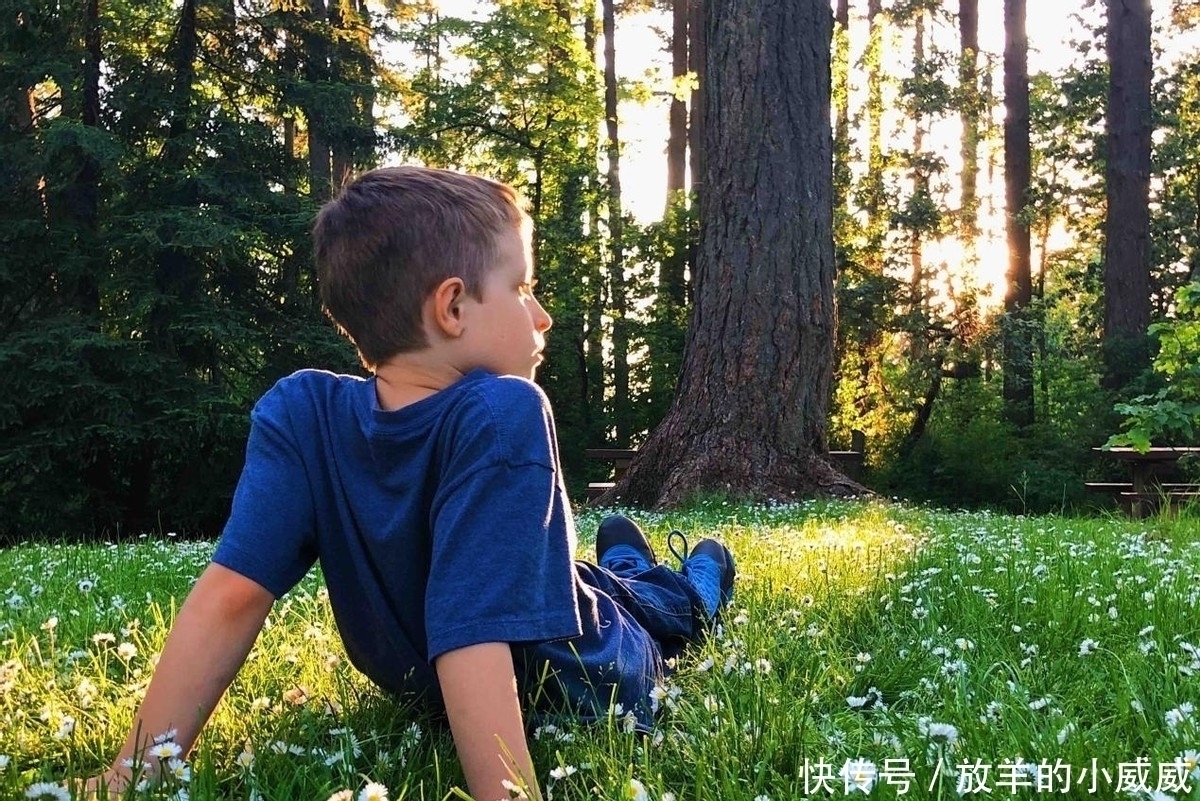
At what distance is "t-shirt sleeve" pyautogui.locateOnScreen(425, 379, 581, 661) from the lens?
181 cm

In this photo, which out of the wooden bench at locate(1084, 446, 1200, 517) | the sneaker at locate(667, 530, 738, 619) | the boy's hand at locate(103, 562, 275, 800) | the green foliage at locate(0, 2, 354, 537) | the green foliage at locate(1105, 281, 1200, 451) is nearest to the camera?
the boy's hand at locate(103, 562, 275, 800)

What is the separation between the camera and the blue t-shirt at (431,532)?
1.85 meters

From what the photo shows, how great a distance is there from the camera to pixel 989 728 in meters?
1.89

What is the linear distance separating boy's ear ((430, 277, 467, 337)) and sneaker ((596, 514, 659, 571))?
59.5 inches

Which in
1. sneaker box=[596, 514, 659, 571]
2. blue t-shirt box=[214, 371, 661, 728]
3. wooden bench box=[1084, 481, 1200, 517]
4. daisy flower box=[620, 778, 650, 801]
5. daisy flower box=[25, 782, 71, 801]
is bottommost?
wooden bench box=[1084, 481, 1200, 517]

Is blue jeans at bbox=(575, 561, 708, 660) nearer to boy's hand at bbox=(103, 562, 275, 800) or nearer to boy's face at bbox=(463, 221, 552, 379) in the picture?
boy's face at bbox=(463, 221, 552, 379)

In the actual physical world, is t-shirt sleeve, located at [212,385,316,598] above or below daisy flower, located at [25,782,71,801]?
above

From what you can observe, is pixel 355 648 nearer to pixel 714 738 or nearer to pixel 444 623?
pixel 444 623

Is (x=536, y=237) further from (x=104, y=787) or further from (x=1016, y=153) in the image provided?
(x=104, y=787)

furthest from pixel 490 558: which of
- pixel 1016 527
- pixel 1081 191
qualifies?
pixel 1081 191

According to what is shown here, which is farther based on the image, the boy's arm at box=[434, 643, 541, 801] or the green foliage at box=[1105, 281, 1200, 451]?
the green foliage at box=[1105, 281, 1200, 451]

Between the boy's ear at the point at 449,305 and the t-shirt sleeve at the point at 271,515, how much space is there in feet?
1.42

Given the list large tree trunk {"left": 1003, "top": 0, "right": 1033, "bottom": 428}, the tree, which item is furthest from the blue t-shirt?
the tree

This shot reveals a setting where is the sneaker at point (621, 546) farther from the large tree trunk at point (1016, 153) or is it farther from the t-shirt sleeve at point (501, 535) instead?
the large tree trunk at point (1016, 153)
